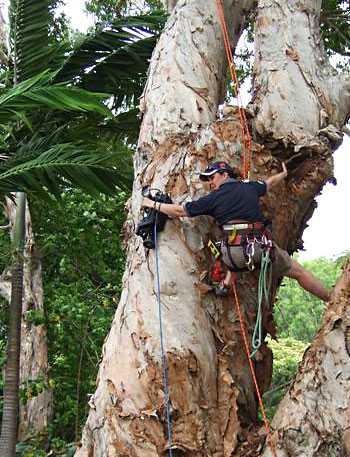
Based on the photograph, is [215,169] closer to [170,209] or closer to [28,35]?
[170,209]

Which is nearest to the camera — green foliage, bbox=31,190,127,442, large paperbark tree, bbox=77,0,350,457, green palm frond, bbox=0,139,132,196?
large paperbark tree, bbox=77,0,350,457

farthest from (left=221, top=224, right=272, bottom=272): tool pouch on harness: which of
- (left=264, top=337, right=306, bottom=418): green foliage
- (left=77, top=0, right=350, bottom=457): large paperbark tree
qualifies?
(left=264, top=337, right=306, bottom=418): green foliage

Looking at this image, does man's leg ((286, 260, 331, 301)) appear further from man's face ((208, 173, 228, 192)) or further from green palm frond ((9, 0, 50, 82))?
green palm frond ((9, 0, 50, 82))

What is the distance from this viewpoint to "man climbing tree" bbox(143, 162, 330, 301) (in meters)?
3.86

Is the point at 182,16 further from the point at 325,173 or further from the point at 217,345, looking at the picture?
the point at 217,345

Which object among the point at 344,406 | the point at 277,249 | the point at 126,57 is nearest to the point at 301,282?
the point at 277,249

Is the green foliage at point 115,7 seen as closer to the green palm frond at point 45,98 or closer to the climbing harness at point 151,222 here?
the green palm frond at point 45,98

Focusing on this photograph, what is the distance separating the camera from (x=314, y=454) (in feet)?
9.62

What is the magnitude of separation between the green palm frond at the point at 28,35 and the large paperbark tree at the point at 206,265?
1779 mm

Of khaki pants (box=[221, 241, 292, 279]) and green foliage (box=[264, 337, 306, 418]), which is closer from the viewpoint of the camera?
khaki pants (box=[221, 241, 292, 279])

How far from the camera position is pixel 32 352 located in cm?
833

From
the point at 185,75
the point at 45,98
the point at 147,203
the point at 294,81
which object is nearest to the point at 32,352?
the point at 45,98

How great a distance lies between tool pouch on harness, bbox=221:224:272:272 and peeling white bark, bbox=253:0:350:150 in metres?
0.79

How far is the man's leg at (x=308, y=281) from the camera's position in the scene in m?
4.40
